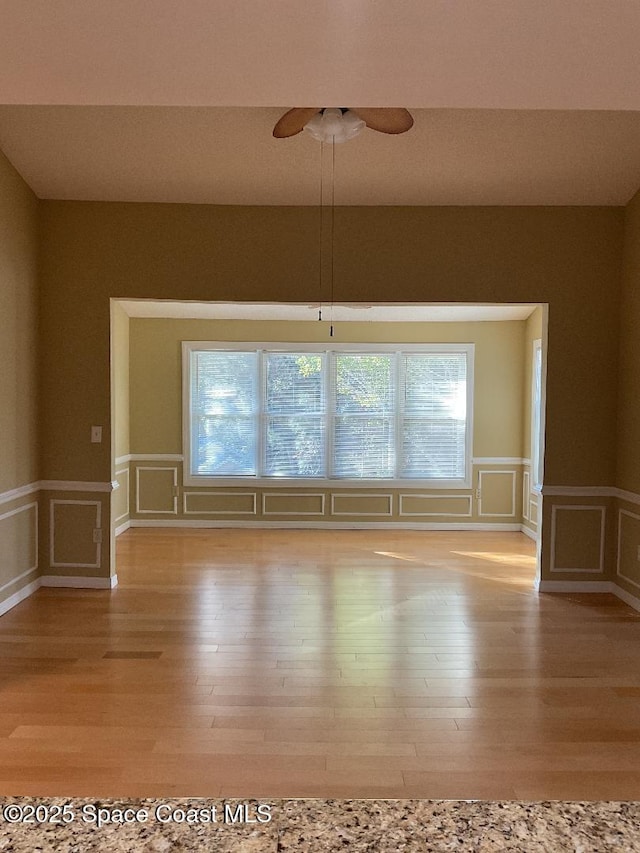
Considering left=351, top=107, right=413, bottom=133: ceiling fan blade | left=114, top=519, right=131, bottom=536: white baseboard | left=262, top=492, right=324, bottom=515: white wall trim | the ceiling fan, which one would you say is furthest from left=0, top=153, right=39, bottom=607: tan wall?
left=262, top=492, right=324, bottom=515: white wall trim

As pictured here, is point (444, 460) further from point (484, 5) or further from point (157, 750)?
point (484, 5)

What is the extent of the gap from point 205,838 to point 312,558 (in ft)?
18.5

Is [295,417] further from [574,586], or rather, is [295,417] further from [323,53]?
[323,53]

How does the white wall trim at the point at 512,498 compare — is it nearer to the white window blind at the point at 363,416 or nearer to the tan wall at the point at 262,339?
the tan wall at the point at 262,339

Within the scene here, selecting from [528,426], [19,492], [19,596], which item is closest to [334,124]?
[19,492]

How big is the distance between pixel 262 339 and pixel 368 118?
4645 mm

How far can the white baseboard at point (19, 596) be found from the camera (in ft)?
15.2

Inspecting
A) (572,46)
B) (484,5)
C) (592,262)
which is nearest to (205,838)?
(484,5)

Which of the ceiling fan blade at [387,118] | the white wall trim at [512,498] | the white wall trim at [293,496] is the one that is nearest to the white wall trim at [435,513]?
the white wall trim at [512,498]

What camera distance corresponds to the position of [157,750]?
2.79m

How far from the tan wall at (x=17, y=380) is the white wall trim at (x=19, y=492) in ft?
0.05

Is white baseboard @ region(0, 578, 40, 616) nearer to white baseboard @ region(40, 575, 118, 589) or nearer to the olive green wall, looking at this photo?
white baseboard @ region(40, 575, 118, 589)

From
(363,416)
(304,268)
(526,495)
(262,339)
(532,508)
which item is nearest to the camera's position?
(304,268)

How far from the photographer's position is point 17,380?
4.86m
